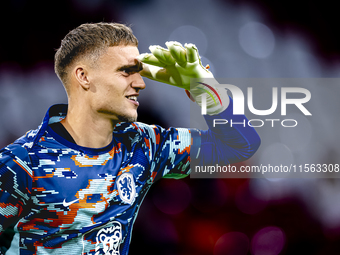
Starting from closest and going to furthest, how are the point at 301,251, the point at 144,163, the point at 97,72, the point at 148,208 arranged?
the point at 97,72 → the point at 144,163 → the point at 148,208 → the point at 301,251

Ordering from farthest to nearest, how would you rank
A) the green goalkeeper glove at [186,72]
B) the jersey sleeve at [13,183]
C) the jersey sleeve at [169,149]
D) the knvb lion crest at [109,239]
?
the jersey sleeve at [169,149]
the green goalkeeper glove at [186,72]
the knvb lion crest at [109,239]
the jersey sleeve at [13,183]

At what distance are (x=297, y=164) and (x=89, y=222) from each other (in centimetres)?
185

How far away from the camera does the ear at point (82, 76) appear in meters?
1.38

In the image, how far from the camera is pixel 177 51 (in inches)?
53.8

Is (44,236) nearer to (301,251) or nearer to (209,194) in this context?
(209,194)

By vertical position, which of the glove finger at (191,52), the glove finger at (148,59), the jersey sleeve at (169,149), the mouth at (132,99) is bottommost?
the jersey sleeve at (169,149)

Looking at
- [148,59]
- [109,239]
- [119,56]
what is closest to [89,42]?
[119,56]

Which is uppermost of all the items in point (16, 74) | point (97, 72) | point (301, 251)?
point (16, 74)

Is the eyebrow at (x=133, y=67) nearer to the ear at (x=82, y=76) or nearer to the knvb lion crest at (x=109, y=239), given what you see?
the ear at (x=82, y=76)

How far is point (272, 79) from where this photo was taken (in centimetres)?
247

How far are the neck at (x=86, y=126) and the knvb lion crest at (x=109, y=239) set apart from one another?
37 cm

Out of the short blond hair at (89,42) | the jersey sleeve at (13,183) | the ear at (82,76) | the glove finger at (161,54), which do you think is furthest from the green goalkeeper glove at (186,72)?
the jersey sleeve at (13,183)

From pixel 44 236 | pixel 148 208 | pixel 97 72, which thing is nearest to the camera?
pixel 44 236

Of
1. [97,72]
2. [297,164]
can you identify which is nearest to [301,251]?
[297,164]
